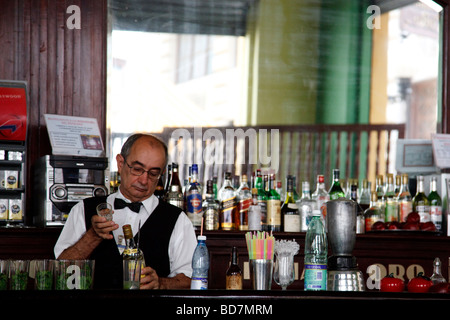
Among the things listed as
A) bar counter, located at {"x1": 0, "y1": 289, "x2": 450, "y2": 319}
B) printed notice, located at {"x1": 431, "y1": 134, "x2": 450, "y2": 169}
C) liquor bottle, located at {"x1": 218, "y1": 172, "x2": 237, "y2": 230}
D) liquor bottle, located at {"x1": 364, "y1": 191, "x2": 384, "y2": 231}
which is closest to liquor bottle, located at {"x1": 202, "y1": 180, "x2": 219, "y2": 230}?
liquor bottle, located at {"x1": 218, "y1": 172, "x2": 237, "y2": 230}

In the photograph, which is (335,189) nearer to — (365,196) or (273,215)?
(365,196)

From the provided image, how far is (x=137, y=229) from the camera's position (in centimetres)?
302

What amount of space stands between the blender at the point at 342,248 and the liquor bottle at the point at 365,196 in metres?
1.86

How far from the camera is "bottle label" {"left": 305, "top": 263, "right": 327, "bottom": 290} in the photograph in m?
2.24

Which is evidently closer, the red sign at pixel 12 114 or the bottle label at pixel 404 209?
the red sign at pixel 12 114

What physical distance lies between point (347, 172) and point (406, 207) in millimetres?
735

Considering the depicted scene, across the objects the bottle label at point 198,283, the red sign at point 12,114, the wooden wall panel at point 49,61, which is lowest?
the bottle label at point 198,283

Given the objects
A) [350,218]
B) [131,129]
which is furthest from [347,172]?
[350,218]

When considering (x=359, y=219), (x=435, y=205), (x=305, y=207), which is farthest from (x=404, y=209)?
(x=305, y=207)

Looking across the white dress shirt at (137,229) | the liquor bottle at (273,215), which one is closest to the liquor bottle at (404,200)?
the liquor bottle at (273,215)

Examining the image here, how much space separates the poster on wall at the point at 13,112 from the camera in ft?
11.3

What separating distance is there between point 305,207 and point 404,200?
2.00ft

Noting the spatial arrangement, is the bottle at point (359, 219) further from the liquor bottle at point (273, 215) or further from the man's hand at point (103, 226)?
the man's hand at point (103, 226)

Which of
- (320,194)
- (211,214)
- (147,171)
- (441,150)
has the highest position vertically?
(441,150)
